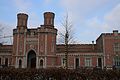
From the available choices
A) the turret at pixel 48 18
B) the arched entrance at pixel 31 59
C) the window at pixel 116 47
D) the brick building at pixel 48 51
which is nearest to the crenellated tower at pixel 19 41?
the brick building at pixel 48 51

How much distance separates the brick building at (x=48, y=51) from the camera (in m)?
46.2

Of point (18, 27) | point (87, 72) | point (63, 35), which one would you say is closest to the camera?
point (87, 72)

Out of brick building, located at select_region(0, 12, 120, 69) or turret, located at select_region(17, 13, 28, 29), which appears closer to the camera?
brick building, located at select_region(0, 12, 120, 69)

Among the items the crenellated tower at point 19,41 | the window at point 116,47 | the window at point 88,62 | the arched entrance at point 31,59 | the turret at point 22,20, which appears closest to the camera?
the window at point 116,47

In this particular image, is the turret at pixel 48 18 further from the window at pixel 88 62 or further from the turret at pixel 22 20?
the window at pixel 88 62

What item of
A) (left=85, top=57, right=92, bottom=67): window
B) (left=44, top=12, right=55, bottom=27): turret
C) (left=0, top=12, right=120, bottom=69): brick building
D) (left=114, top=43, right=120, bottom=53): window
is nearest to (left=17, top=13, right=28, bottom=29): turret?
(left=0, top=12, right=120, bottom=69): brick building

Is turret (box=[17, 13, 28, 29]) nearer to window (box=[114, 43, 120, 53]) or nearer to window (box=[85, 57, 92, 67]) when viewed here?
window (box=[85, 57, 92, 67])

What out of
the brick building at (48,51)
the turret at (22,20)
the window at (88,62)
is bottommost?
the window at (88,62)

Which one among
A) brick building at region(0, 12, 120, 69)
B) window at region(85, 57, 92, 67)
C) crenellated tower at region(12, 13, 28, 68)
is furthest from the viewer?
crenellated tower at region(12, 13, 28, 68)

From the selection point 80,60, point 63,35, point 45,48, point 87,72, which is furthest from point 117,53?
point 87,72

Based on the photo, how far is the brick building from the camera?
46250 millimetres

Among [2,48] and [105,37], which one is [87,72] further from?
[2,48]

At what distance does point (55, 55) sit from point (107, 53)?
11033 mm

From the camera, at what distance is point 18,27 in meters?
49.9
